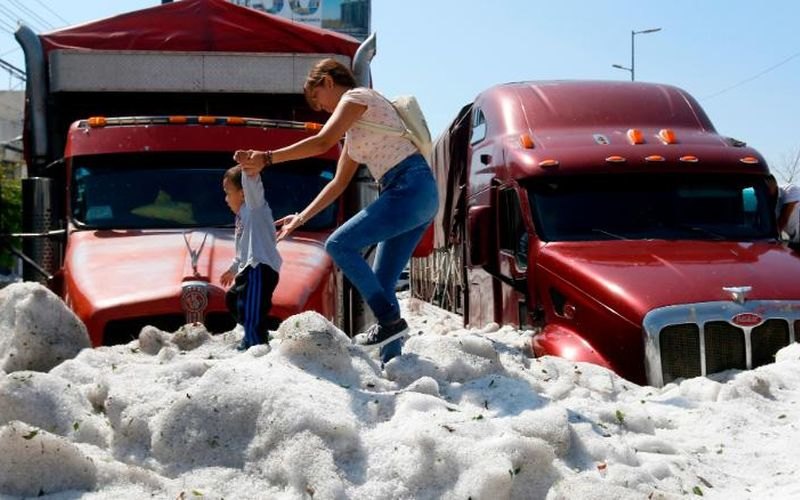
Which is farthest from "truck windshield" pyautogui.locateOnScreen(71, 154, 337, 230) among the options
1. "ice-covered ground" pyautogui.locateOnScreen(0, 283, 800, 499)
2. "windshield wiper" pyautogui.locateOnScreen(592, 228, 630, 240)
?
"ice-covered ground" pyautogui.locateOnScreen(0, 283, 800, 499)

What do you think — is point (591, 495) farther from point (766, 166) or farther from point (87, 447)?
point (766, 166)

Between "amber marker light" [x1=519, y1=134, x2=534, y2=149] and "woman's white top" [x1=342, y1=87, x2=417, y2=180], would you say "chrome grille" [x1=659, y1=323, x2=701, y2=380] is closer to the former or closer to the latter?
"woman's white top" [x1=342, y1=87, x2=417, y2=180]

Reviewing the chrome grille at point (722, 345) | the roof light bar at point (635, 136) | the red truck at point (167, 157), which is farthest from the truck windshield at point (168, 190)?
the chrome grille at point (722, 345)

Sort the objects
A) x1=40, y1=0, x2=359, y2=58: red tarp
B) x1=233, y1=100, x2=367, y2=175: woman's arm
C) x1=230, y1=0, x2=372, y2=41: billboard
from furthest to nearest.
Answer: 1. x1=230, y1=0, x2=372, y2=41: billboard
2. x1=40, y1=0, x2=359, y2=58: red tarp
3. x1=233, y1=100, x2=367, y2=175: woman's arm

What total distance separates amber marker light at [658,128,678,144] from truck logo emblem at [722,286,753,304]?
2.38 meters

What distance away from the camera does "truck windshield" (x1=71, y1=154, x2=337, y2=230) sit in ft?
23.0

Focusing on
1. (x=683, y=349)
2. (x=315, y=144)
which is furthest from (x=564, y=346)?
(x=315, y=144)

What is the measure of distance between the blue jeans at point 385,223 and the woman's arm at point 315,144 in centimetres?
37

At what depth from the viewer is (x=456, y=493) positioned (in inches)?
134

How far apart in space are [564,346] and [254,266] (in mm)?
2385

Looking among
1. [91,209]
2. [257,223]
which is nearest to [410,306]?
[91,209]

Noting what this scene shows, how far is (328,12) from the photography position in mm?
46219

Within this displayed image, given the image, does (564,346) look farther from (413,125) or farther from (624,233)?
(413,125)

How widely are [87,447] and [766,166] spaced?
21.3ft
